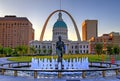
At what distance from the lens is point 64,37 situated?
186 meters

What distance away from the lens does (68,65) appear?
3319 cm

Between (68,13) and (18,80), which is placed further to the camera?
(68,13)

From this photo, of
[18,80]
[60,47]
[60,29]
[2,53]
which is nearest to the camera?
[18,80]

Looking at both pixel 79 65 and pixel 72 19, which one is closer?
pixel 79 65

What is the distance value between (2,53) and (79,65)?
288ft

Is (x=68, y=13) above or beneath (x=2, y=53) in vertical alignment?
above

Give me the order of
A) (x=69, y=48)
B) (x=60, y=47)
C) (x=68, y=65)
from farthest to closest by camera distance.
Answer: (x=69, y=48)
(x=68, y=65)
(x=60, y=47)

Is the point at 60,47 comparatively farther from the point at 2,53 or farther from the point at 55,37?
the point at 55,37

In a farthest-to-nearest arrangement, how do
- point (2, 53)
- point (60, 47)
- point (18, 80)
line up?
point (2, 53) < point (60, 47) < point (18, 80)

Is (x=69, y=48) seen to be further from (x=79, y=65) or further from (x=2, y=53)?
(x=79, y=65)

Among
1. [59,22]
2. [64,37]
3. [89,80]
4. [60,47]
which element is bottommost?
[89,80]

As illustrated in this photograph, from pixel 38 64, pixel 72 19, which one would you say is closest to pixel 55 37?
pixel 72 19

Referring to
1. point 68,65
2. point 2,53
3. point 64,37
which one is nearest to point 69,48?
point 64,37

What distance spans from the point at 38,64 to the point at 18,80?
13.3 m
